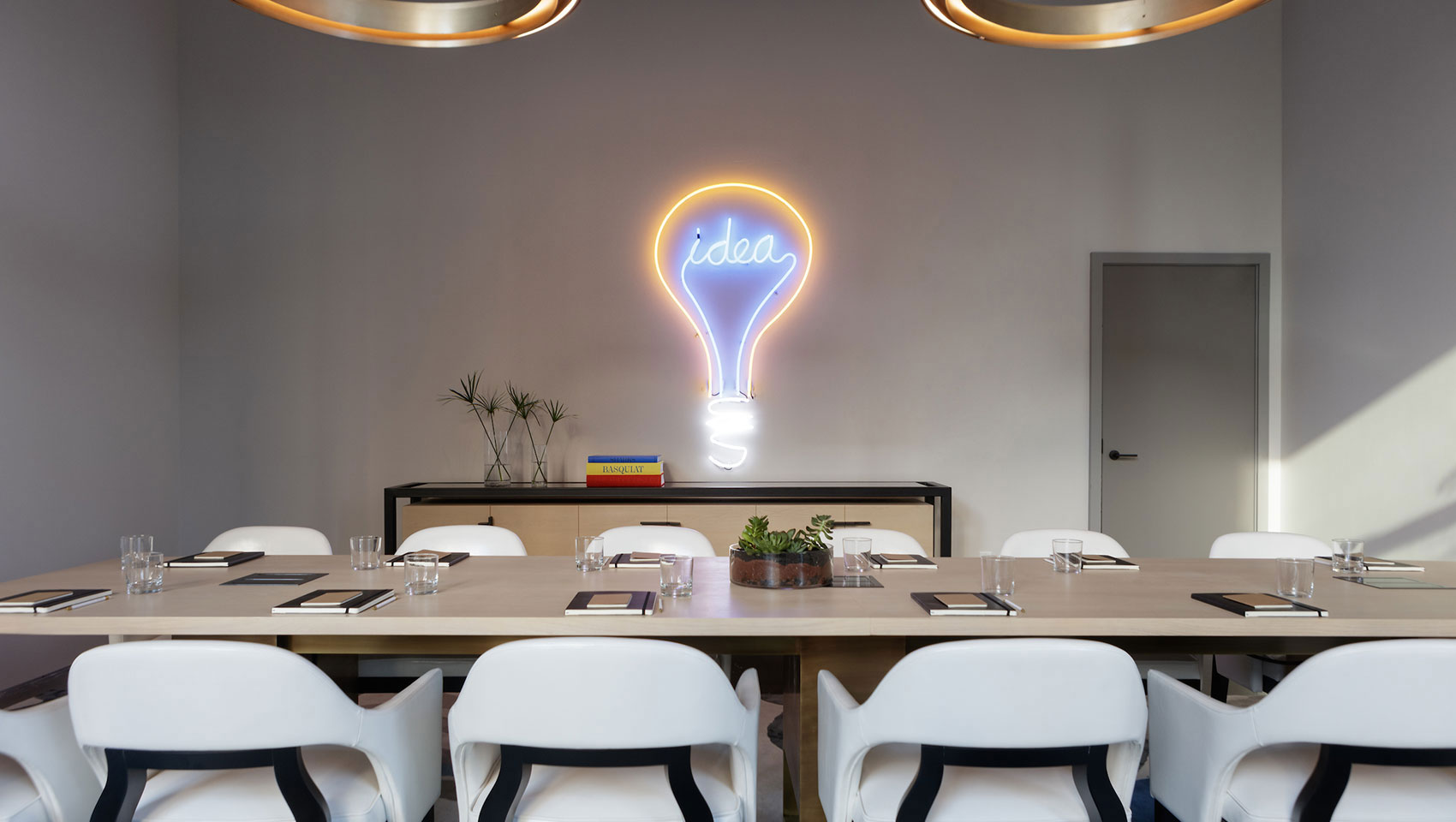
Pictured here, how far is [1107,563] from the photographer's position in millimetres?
2330

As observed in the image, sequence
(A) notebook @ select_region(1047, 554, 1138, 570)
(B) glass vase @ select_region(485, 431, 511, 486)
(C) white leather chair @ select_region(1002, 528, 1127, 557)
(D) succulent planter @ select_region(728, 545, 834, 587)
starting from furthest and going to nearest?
(B) glass vase @ select_region(485, 431, 511, 486) → (C) white leather chair @ select_region(1002, 528, 1127, 557) → (A) notebook @ select_region(1047, 554, 1138, 570) → (D) succulent planter @ select_region(728, 545, 834, 587)

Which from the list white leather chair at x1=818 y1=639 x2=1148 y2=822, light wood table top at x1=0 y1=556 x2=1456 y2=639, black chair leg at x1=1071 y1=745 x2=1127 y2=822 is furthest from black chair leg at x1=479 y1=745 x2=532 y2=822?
black chair leg at x1=1071 y1=745 x2=1127 y2=822

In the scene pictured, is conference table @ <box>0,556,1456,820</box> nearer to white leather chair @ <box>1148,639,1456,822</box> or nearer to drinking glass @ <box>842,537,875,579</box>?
drinking glass @ <box>842,537,875,579</box>

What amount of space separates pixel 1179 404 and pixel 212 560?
14.7 ft

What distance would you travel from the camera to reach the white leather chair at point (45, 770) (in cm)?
144

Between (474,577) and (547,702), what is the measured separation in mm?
899

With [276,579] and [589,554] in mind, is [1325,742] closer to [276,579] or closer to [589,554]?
[589,554]

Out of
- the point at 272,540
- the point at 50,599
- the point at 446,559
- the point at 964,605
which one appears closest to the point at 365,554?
the point at 446,559

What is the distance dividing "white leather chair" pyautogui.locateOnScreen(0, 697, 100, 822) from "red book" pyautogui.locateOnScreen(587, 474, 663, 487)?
8.54 feet

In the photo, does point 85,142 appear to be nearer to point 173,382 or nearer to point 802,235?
point 173,382

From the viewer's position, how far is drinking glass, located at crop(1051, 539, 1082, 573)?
2264 mm

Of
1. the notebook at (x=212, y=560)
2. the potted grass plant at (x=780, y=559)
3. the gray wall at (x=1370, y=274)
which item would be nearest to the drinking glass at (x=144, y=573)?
the notebook at (x=212, y=560)

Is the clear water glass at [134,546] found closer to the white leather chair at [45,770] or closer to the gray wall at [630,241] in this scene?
the white leather chair at [45,770]

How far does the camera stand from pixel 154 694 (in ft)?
4.26
